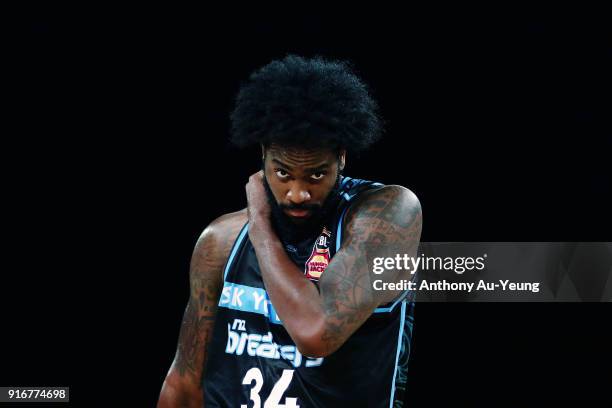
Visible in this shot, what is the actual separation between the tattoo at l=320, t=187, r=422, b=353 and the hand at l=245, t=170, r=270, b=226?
0.93ft

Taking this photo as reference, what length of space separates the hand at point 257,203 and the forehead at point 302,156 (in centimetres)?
18

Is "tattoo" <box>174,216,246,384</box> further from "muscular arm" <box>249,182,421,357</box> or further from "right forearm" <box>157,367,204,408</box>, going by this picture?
"muscular arm" <box>249,182,421,357</box>

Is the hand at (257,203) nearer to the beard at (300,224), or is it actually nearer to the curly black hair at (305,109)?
the beard at (300,224)

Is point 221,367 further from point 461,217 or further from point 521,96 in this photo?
point 521,96

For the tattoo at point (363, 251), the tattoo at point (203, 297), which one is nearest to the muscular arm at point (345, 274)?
the tattoo at point (363, 251)

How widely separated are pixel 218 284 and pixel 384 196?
0.72 meters

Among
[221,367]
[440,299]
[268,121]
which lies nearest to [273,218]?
[268,121]

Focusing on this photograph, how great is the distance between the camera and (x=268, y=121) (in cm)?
297

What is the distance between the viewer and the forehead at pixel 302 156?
2.84 m

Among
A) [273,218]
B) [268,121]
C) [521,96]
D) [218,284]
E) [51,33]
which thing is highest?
[51,33]

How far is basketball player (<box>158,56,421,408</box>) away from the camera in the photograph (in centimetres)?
266

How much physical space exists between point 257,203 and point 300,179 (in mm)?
235

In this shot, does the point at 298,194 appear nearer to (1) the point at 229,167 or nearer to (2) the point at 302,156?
(2) the point at 302,156

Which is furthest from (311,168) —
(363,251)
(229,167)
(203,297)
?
(229,167)
